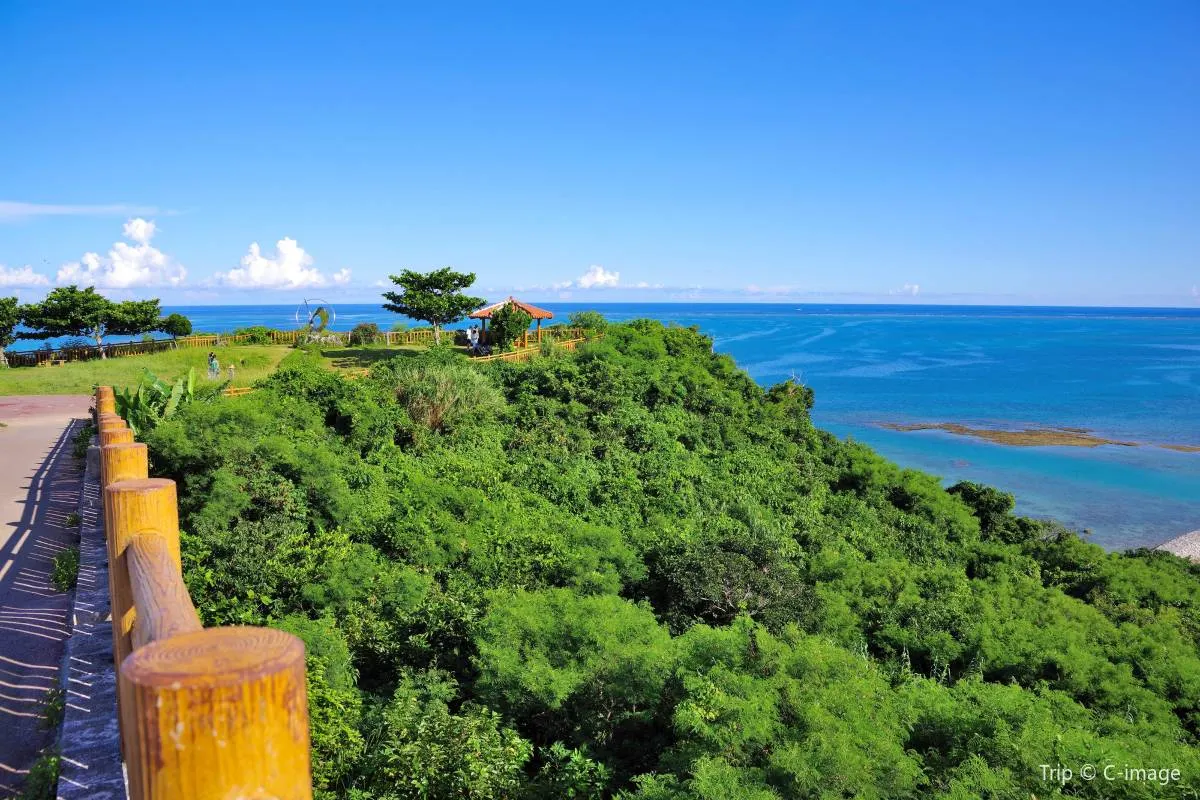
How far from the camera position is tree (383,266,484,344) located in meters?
32.6

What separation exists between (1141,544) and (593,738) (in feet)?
80.7

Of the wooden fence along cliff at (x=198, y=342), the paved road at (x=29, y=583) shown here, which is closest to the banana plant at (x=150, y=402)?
the paved road at (x=29, y=583)

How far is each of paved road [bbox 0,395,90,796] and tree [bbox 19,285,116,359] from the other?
730 inches

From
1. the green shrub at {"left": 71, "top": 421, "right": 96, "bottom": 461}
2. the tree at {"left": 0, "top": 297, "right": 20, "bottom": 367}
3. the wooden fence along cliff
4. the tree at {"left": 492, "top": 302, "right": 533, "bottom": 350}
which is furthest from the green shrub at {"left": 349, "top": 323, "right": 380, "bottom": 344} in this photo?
the green shrub at {"left": 71, "top": 421, "right": 96, "bottom": 461}

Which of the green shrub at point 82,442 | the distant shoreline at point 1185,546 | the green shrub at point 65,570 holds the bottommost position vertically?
the distant shoreline at point 1185,546

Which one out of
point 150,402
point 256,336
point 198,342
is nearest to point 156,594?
point 150,402

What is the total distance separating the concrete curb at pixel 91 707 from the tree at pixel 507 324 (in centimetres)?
2418

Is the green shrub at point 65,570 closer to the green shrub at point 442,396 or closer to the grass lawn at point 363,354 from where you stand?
the green shrub at point 442,396

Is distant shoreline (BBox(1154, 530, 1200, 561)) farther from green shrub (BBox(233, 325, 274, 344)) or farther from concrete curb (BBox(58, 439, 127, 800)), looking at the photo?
green shrub (BBox(233, 325, 274, 344))

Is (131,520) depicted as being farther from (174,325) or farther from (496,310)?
(174,325)

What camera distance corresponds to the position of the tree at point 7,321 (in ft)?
108

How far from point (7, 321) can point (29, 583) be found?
30806 millimetres

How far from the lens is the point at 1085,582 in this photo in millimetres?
16797

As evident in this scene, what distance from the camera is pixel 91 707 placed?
4.33 meters
